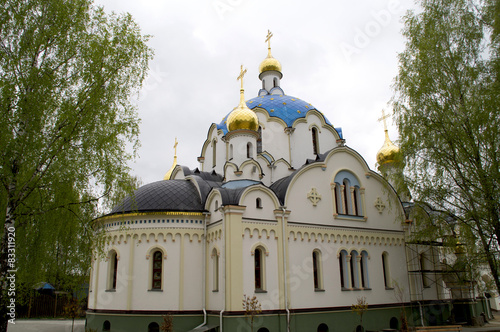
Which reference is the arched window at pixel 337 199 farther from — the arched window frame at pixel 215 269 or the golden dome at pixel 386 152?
the golden dome at pixel 386 152

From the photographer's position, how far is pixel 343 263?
15258 millimetres

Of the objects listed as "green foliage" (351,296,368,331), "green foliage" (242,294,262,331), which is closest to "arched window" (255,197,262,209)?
"green foliage" (242,294,262,331)

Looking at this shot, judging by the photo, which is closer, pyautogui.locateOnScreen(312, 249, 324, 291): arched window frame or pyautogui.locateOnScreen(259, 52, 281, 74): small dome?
pyautogui.locateOnScreen(312, 249, 324, 291): arched window frame

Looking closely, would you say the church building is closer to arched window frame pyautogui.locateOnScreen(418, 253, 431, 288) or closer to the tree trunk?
arched window frame pyautogui.locateOnScreen(418, 253, 431, 288)

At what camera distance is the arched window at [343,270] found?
14945 mm

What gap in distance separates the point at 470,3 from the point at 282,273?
9725 mm

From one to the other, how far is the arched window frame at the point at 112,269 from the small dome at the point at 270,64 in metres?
13.5

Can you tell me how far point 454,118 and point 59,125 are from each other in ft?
31.3

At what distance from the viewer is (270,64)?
74.3 feet

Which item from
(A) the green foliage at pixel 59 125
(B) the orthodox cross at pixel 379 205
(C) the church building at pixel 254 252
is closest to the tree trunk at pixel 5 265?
(A) the green foliage at pixel 59 125

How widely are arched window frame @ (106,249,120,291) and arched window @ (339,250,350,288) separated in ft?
27.6

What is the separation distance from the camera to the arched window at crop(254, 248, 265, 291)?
13.1 m

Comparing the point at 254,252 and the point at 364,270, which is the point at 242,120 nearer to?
the point at 254,252

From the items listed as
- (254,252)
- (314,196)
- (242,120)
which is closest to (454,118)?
(314,196)
